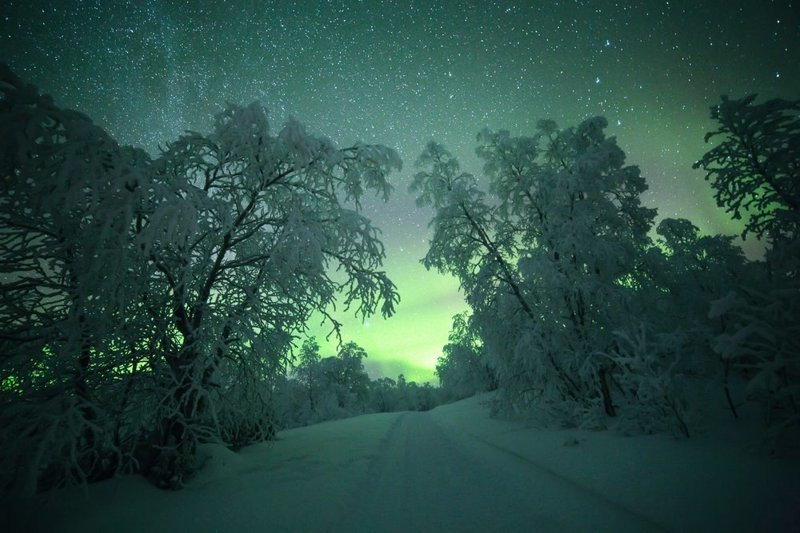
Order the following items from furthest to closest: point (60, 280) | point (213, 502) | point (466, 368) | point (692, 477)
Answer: point (466, 368)
point (60, 280)
point (213, 502)
point (692, 477)

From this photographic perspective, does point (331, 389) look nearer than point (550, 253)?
No

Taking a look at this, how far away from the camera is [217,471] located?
17.0ft

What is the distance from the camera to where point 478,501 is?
3.62 metres

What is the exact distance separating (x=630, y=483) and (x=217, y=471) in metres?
6.46

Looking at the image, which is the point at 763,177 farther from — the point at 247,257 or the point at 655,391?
the point at 247,257

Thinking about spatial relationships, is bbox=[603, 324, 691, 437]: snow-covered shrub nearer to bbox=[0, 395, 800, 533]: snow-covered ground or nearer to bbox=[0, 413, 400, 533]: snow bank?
bbox=[0, 395, 800, 533]: snow-covered ground

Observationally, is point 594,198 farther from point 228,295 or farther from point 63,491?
point 63,491

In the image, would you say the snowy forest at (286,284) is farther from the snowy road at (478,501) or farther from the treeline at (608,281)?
the snowy road at (478,501)

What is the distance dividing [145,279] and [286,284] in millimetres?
2201

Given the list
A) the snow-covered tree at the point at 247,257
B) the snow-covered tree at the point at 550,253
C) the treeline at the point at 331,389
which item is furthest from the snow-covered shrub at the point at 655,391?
the treeline at the point at 331,389

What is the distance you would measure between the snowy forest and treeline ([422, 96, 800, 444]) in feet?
0.18

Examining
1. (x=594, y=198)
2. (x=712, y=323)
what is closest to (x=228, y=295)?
(x=594, y=198)

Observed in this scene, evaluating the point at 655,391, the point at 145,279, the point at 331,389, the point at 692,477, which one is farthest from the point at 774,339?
the point at 331,389

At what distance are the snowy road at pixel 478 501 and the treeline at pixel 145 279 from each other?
2.86m
